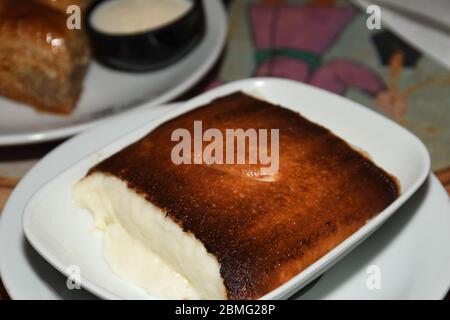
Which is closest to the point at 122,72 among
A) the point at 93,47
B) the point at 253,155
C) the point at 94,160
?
the point at 93,47

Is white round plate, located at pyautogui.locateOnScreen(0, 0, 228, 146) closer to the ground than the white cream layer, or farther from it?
closer to the ground

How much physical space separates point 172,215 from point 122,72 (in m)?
1.15

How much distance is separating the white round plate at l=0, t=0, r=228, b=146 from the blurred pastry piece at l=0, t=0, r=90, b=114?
0.04 metres

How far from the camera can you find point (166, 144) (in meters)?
1.27

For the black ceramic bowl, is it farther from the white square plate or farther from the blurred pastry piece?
the white square plate

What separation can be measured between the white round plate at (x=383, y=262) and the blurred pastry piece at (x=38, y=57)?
709mm

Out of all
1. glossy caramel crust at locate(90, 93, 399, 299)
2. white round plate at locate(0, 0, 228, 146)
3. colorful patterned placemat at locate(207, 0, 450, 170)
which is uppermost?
glossy caramel crust at locate(90, 93, 399, 299)

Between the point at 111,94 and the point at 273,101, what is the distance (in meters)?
0.74

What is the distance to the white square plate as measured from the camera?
112 cm

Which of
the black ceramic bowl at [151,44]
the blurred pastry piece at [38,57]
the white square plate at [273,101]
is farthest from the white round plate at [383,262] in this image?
the black ceramic bowl at [151,44]

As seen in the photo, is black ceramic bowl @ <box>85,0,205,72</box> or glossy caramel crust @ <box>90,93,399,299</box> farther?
black ceramic bowl @ <box>85,0,205,72</box>

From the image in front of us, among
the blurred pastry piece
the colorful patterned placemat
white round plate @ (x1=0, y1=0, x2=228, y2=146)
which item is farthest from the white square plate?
the blurred pastry piece

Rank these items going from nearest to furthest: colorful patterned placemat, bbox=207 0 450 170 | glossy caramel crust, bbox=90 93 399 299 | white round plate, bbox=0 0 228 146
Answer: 1. glossy caramel crust, bbox=90 93 399 299
2. white round plate, bbox=0 0 228 146
3. colorful patterned placemat, bbox=207 0 450 170

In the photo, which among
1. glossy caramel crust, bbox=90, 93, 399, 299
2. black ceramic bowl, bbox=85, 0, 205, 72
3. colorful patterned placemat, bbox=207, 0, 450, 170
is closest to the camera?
glossy caramel crust, bbox=90, 93, 399, 299
